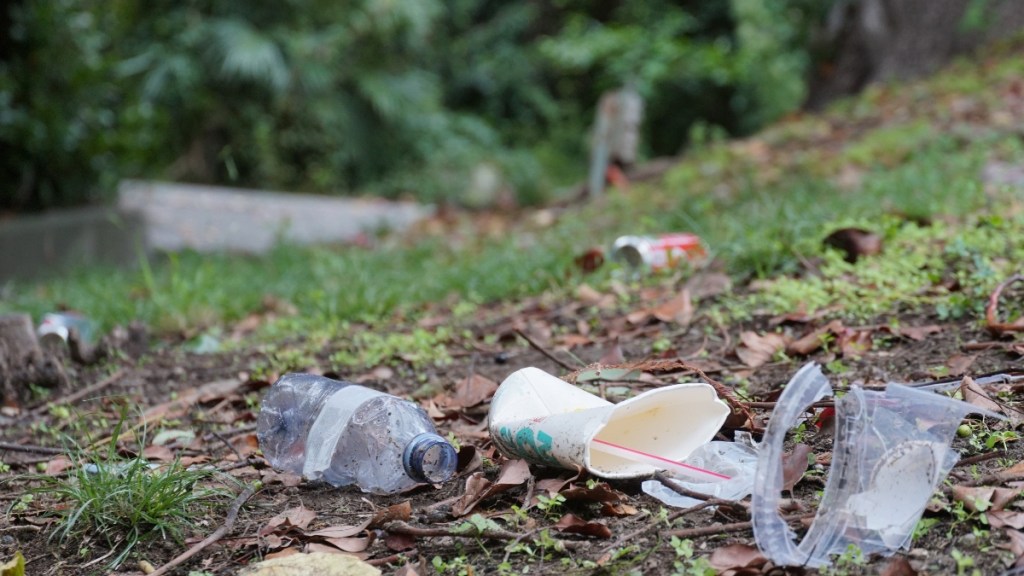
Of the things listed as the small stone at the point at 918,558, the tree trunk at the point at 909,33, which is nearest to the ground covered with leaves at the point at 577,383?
the small stone at the point at 918,558

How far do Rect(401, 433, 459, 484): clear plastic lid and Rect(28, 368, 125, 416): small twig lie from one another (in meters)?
1.49

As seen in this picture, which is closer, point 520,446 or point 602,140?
point 520,446

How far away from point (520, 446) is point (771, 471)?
1.96ft

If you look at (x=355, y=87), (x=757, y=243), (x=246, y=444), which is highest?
(x=757, y=243)

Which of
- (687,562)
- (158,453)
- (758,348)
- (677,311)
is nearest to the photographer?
(687,562)

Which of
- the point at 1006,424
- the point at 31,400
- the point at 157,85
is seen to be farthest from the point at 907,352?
the point at 157,85

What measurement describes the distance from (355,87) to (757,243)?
27.0 feet

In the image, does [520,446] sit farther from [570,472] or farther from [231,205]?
[231,205]

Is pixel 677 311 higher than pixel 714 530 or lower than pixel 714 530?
lower

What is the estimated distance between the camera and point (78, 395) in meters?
3.04

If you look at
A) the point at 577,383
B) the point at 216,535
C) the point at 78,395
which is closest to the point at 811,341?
the point at 577,383

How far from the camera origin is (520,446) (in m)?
1.94

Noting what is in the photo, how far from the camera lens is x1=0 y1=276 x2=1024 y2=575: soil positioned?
1621mm

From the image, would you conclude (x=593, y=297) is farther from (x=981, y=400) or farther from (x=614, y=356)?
(x=981, y=400)
